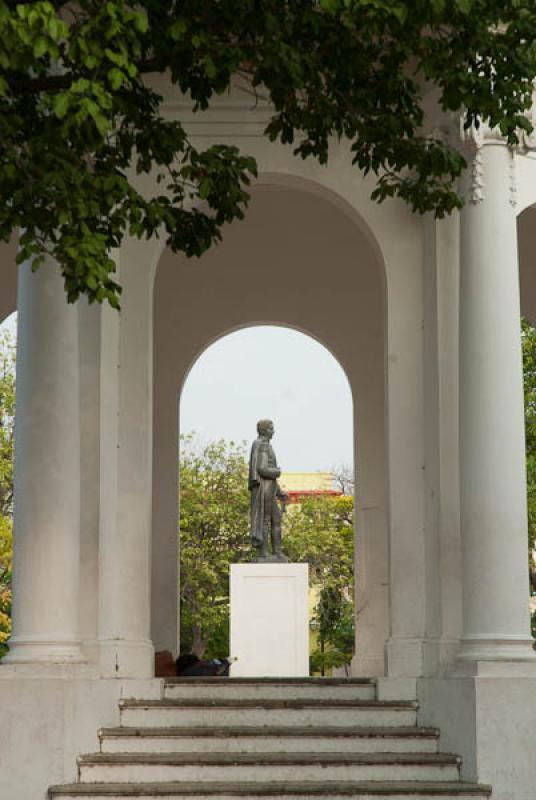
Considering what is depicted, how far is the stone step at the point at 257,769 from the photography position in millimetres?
16234

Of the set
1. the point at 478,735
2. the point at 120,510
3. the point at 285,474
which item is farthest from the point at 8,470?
the point at 285,474

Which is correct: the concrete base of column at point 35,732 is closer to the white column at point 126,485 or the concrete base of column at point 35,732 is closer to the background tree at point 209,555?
the white column at point 126,485

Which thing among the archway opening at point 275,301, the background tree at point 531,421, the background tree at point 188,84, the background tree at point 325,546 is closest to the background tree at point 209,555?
the background tree at point 325,546

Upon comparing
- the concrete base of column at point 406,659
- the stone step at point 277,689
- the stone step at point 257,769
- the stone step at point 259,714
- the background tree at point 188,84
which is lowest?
the stone step at point 257,769

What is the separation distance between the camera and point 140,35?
12.5 metres

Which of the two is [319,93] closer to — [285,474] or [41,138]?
[41,138]

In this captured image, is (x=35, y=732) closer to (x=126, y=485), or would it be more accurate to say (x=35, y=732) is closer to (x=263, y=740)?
(x=263, y=740)

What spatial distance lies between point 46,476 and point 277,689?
152 inches

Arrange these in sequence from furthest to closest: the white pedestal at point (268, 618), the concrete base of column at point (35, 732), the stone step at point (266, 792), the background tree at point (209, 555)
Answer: the background tree at point (209, 555), the white pedestal at point (268, 618), the concrete base of column at point (35, 732), the stone step at point (266, 792)

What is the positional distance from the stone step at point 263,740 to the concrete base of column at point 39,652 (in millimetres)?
1099

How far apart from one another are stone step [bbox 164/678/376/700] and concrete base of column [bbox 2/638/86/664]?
2026 millimetres

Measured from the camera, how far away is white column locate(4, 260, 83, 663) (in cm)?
1647

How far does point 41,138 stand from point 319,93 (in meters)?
2.52

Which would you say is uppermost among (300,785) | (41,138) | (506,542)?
(41,138)
